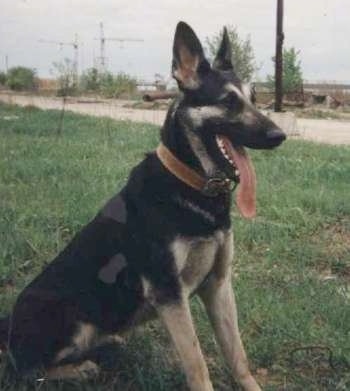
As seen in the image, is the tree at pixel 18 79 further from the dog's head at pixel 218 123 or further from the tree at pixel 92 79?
the dog's head at pixel 218 123

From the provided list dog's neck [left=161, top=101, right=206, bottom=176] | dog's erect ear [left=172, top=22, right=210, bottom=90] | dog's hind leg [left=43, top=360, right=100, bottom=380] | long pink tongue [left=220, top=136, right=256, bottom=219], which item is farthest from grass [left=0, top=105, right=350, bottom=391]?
dog's erect ear [left=172, top=22, right=210, bottom=90]

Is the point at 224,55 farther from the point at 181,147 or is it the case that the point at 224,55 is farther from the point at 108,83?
the point at 108,83

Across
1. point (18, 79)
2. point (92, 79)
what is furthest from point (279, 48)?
point (92, 79)

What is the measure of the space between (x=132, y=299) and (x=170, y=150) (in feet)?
2.34

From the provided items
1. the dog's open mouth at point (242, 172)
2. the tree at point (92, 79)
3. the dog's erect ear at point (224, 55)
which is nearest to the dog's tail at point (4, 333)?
the dog's open mouth at point (242, 172)

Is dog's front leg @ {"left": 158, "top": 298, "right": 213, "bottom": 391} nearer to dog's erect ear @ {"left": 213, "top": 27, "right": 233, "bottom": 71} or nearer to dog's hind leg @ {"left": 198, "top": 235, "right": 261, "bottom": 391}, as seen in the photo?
dog's hind leg @ {"left": 198, "top": 235, "right": 261, "bottom": 391}

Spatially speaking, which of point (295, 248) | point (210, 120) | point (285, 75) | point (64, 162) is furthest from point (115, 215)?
point (285, 75)

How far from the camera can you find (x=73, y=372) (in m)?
3.04

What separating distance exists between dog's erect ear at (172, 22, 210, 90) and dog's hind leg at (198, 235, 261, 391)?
769 mm

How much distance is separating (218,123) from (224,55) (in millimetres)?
545

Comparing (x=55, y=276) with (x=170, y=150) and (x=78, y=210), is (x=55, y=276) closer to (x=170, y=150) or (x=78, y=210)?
(x=170, y=150)

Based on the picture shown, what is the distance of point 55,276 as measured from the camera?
308 cm

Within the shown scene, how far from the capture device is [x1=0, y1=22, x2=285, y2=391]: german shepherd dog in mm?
2854

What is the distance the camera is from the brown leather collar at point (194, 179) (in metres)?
2.94
